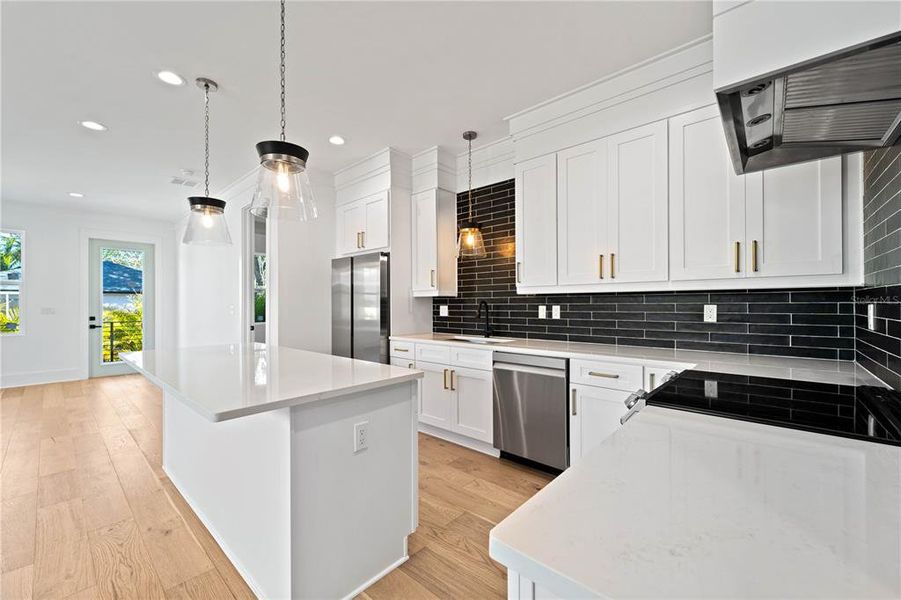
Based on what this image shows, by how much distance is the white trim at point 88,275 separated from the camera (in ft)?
19.6

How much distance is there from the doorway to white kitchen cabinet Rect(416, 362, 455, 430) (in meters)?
5.67

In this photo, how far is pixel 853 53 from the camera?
2.49 ft

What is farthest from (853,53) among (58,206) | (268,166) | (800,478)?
(58,206)

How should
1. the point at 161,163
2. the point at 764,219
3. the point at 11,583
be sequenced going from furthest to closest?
the point at 161,163 < the point at 764,219 < the point at 11,583

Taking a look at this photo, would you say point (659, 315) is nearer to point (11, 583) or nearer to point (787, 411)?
point (787, 411)

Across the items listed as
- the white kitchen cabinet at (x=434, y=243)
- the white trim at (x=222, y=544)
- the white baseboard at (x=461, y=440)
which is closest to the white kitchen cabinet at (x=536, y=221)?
the white kitchen cabinet at (x=434, y=243)

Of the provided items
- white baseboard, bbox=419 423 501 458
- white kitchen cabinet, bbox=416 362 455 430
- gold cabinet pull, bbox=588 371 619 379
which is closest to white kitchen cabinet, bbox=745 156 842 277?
gold cabinet pull, bbox=588 371 619 379

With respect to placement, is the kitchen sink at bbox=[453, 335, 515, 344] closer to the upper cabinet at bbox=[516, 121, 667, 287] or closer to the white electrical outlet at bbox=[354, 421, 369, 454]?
the upper cabinet at bbox=[516, 121, 667, 287]

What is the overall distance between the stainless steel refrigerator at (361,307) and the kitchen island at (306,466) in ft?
5.67

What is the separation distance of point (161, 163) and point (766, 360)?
5500 mm

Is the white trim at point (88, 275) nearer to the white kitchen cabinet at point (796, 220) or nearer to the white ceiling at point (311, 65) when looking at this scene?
the white ceiling at point (311, 65)

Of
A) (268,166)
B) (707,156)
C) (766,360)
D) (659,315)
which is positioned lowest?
(766,360)

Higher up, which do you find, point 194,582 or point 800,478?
point 800,478

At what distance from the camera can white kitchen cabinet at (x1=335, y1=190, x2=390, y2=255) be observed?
3.85 metres
